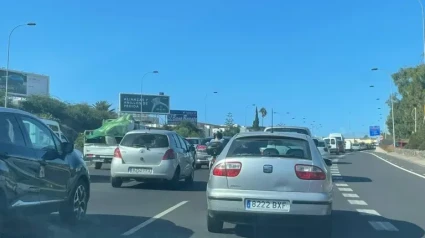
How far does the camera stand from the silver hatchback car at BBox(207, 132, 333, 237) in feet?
27.4

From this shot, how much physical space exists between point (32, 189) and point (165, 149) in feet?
28.9

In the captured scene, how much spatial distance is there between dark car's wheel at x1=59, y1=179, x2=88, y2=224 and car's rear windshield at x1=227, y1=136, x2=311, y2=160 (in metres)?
2.51

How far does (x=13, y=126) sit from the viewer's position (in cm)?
772

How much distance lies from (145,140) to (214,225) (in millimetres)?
7926

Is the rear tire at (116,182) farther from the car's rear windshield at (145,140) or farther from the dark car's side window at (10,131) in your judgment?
the dark car's side window at (10,131)

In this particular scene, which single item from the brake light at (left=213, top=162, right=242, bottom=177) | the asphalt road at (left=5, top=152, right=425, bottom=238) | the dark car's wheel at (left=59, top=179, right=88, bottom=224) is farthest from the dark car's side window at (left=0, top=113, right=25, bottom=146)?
the brake light at (left=213, top=162, right=242, bottom=177)

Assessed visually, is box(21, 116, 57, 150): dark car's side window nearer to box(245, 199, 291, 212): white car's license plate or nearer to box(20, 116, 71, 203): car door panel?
box(20, 116, 71, 203): car door panel

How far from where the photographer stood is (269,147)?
8.99 m

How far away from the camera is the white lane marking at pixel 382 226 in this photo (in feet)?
33.3

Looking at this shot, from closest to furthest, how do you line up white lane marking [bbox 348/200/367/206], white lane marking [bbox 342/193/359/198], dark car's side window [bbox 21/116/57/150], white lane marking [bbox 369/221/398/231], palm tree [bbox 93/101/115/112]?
dark car's side window [bbox 21/116/57/150] < white lane marking [bbox 369/221/398/231] < white lane marking [bbox 348/200/367/206] < white lane marking [bbox 342/193/359/198] < palm tree [bbox 93/101/115/112]

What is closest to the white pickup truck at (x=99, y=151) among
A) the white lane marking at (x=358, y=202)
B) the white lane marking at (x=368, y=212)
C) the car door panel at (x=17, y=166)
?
the white lane marking at (x=358, y=202)

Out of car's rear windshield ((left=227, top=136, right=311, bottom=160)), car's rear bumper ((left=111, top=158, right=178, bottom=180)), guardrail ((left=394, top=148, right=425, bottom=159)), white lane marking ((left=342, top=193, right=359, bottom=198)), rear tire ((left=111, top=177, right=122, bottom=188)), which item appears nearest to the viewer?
car's rear windshield ((left=227, top=136, right=311, bottom=160))

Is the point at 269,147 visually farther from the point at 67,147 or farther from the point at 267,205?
the point at 67,147

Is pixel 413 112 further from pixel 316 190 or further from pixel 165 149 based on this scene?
pixel 316 190
